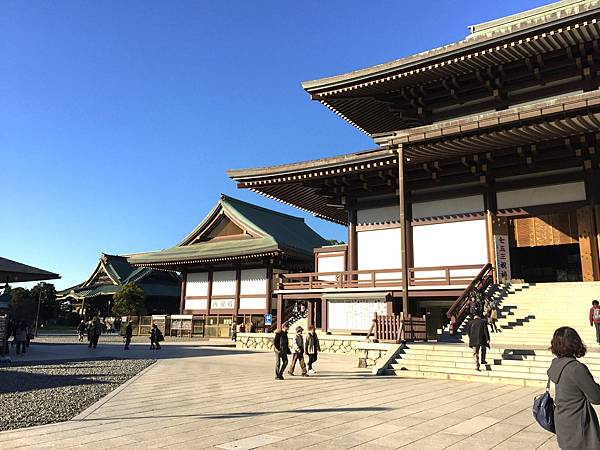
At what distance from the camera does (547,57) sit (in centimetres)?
1683

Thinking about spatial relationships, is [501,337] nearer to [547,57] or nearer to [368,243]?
[368,243]

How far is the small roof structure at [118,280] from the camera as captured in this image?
4706 cm

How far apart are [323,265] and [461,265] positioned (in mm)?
7504

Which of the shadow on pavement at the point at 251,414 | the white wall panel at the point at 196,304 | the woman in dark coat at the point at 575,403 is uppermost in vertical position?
the white wall panel at the point at 196,304

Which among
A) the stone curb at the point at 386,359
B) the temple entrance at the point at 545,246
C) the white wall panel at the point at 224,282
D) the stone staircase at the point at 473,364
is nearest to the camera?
the stone staircase at the point at 473,364

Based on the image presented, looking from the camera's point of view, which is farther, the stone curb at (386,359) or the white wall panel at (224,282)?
the white wall panel at (224,282)

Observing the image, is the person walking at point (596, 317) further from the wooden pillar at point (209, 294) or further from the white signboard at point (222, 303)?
the wooden pillar at point (209, 294)

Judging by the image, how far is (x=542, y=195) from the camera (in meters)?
17.5

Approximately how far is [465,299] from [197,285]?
24.2 m

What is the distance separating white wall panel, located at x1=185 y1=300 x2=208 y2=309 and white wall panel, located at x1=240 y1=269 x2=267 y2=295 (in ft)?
11.8

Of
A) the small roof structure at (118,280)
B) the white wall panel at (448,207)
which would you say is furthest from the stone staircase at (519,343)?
the small roof structure at (118,280)

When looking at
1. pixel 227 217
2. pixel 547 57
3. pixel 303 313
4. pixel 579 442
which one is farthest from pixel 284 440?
pixel 227 217

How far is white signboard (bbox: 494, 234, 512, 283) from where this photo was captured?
17.6 meters

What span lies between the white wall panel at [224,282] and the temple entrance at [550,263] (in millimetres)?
19421
